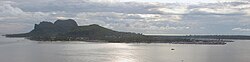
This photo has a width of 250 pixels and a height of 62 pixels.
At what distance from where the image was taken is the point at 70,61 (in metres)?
86.3

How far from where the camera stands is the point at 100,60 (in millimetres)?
88688

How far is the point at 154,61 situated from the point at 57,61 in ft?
70.6

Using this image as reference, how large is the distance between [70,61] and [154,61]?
61.1ft

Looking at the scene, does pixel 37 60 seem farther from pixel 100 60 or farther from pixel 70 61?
pixel 100 60

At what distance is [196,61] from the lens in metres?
87.4

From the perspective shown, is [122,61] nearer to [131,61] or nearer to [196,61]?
[131,61]

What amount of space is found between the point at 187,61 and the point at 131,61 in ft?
40.8

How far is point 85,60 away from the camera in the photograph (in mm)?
88375

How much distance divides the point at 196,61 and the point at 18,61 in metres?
39.1

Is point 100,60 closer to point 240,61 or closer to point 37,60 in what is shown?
point 37,60

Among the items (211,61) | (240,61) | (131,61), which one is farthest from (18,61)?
(240,61)

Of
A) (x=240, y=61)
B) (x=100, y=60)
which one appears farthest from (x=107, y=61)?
(x=240, y=61)

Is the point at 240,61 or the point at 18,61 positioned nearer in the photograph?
the point at 18,61

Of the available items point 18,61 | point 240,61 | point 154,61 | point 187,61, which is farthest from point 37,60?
point 240,61
